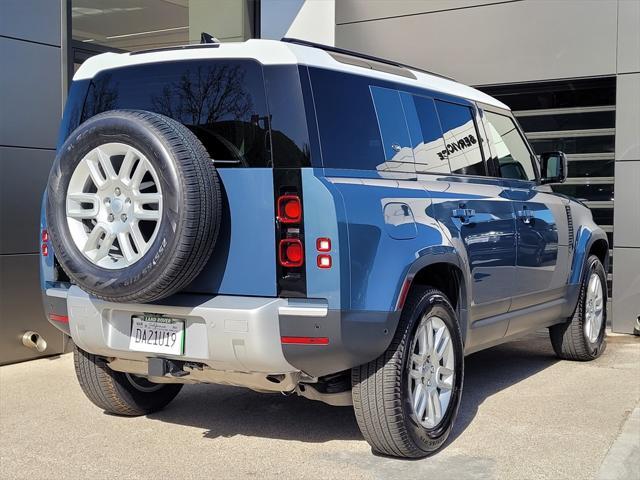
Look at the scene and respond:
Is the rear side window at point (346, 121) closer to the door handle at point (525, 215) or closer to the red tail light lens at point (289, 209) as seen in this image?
the red tail light lens at point (289, 209)

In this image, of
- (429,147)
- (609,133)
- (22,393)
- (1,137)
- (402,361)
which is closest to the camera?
(402,361)

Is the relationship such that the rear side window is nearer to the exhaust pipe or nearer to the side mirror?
the side mirror

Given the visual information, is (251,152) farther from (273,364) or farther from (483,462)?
(483,462)

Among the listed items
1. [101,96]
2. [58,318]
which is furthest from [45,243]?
[101,96]

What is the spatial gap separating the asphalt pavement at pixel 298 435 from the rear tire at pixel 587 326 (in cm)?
43

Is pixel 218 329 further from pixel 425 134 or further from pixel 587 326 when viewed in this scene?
pixel 587 326

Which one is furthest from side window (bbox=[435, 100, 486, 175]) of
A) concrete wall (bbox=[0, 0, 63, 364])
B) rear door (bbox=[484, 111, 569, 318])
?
concrete wall (bbox=[0, 0, 63, 364])

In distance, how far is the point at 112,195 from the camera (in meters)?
3.85

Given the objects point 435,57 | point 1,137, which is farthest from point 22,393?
point 435,57

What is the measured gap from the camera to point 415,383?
429 centimetres

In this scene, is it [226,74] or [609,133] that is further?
[609,133]

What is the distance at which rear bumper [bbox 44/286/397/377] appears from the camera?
373 centimetres

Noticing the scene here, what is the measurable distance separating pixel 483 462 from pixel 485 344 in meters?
1.11

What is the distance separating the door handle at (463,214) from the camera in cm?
464
